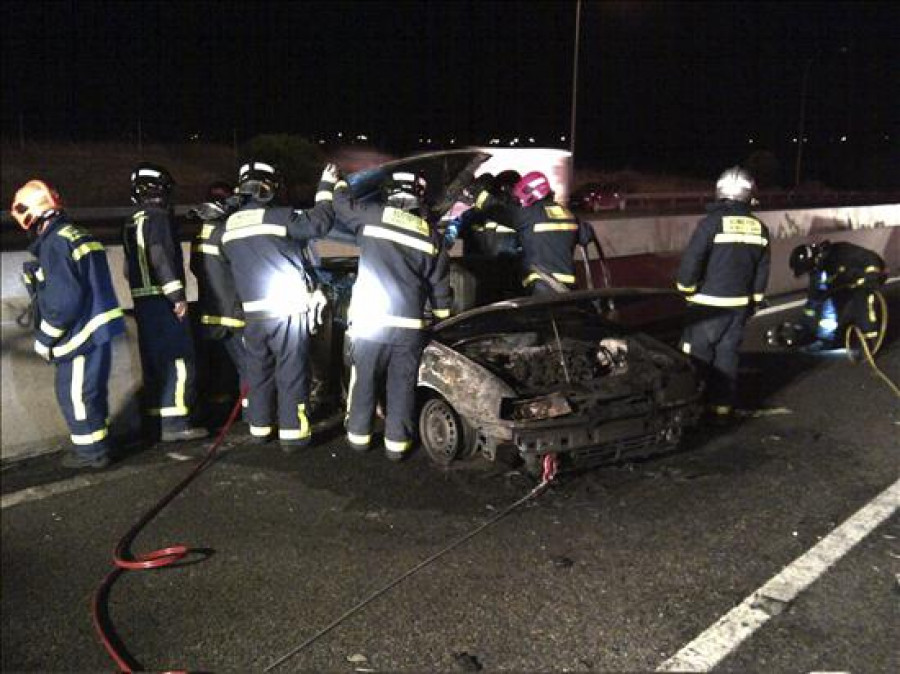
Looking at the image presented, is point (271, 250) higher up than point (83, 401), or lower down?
higher up

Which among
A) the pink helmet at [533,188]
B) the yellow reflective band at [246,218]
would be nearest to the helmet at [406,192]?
the yellow reflective band at [246,218]

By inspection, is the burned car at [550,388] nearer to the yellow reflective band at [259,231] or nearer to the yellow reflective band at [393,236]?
the yellow reflective band at [393,236]

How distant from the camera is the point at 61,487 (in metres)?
4.63

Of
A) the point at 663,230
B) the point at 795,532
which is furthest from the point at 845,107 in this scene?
the point at 795,532

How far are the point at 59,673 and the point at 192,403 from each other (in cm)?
286

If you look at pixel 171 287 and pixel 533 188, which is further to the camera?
pixel 533 188

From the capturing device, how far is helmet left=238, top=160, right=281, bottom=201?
202 inches

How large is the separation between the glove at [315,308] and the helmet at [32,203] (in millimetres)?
1629

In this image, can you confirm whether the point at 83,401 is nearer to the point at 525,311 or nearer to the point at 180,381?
the point at 180,381

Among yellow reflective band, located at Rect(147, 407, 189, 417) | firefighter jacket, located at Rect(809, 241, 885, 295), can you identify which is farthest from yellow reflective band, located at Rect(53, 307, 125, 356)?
firefighter jacket, located at Rect(809, 241, 885, 295)

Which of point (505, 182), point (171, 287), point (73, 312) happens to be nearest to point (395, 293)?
point (171, 287)

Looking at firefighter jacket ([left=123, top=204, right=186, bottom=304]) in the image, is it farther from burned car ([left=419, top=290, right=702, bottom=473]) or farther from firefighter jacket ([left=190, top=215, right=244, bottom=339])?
burned car ([left=419, top=290, right=702, bottom=473])

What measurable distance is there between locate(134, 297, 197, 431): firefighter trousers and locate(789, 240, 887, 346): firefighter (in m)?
5.66

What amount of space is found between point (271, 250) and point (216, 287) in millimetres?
872
